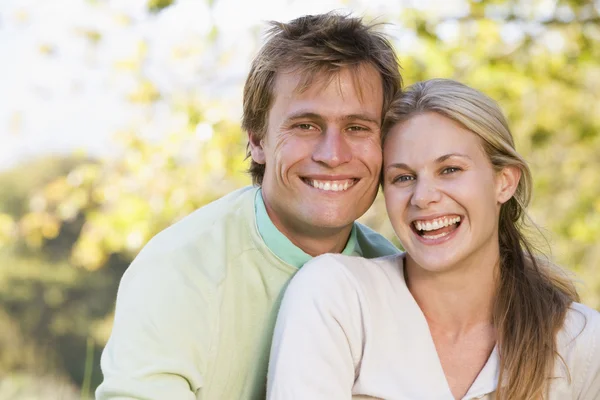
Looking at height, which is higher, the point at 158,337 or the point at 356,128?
the point at 356,128

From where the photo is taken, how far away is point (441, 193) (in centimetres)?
249

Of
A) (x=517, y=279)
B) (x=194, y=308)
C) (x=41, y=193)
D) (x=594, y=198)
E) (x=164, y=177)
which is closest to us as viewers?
(x=194, y=308)

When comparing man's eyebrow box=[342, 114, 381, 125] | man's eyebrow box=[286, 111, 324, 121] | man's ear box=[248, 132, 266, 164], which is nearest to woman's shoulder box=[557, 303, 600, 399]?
man's eyebrow box=[342, 114, 381, 125]

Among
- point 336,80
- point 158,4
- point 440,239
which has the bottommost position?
point 440,239

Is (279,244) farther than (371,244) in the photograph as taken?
No

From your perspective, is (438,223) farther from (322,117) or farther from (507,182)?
(322,117)

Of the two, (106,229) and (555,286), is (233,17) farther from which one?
(555,286)

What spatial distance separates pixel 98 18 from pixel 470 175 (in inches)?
162

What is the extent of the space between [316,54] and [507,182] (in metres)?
0.70

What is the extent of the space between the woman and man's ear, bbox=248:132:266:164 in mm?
494

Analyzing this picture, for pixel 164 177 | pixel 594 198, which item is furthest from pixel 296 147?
pixel 594 198

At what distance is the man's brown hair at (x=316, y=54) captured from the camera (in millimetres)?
2715

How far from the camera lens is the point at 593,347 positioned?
2.50m

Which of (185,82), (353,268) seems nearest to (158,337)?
(353,268)
